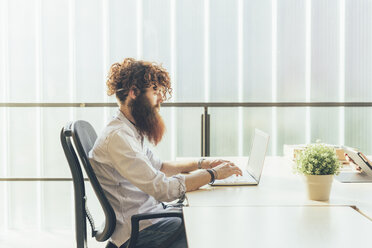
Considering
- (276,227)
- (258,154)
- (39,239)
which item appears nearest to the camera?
(276,227)

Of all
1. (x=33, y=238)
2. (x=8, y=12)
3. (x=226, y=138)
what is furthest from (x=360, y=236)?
(x=8, y=12)

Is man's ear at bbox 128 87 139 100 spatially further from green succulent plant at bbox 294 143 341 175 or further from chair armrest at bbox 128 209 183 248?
green succulent plant at bbox 294 143 341 175

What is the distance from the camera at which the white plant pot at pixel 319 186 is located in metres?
1.59

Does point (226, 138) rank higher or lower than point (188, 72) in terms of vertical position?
lower

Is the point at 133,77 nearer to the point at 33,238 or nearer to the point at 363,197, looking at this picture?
the point at 363,197

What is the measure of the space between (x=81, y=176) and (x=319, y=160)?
0.87 metres

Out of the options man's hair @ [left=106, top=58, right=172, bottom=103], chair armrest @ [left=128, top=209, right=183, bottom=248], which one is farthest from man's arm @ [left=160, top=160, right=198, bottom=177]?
chair armrest @ [left=128, top=209, right=183, bottom=248]

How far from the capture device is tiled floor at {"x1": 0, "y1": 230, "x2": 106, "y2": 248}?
3.18 meters

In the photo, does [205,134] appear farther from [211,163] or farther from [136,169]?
[136,169]

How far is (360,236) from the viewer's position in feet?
4.03

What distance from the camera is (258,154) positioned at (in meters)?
1.99

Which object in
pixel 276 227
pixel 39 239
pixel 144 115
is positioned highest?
pixel 144 115

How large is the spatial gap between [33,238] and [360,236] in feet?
8.83

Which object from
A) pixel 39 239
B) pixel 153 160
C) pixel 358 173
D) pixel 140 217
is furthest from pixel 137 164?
pixel 39 239
